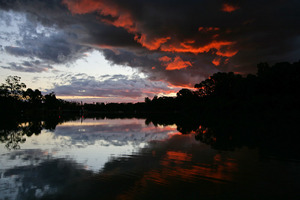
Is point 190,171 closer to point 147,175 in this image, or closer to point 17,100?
point 147,175

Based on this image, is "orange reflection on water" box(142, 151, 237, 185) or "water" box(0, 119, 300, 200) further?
"orange reflection on water" box(142, 151, 237, 185)

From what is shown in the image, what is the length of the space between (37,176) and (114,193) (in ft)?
13.5

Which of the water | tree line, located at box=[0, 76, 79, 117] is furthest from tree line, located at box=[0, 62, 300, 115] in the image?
the water

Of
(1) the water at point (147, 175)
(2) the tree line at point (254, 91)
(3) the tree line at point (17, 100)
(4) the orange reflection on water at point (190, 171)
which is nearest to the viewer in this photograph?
(1) the water at point (147, 175)

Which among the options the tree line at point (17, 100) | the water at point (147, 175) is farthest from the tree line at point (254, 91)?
the water at point (147, 175)

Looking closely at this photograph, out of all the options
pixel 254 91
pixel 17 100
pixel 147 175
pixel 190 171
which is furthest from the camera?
pixel 17 100

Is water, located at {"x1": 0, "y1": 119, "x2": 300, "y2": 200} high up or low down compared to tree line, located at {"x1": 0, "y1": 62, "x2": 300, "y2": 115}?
down

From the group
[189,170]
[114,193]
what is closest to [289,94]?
[189,170]

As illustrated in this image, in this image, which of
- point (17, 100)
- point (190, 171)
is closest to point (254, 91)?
point (190, 171)

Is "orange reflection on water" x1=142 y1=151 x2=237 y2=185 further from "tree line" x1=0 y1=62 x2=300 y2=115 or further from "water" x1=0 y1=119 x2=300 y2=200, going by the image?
"tree line" x1=0 y1=62 x2=300 y2=115

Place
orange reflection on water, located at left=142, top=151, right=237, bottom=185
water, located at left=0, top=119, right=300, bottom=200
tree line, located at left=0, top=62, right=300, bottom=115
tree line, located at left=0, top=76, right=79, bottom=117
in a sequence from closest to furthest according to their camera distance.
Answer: water, located at left=0, top=119, right=300, bottom=200, orange reflection on water, located at left=142, top=151, right=237, bottom=185, tree line, located at left=0, top=62, right=300, bottom=115, tree line, located at left=0, top=76, right=79, bottom=117

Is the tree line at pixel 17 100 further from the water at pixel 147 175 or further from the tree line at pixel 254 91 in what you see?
the water at pixel 147 175

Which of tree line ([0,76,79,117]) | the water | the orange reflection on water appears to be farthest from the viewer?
tree line ([0,76,79,117])

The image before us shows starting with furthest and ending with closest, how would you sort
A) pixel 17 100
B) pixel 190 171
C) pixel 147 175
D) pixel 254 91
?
pixel 17 100
pixel 254 91
pixel 190 171
pixel 147 175
